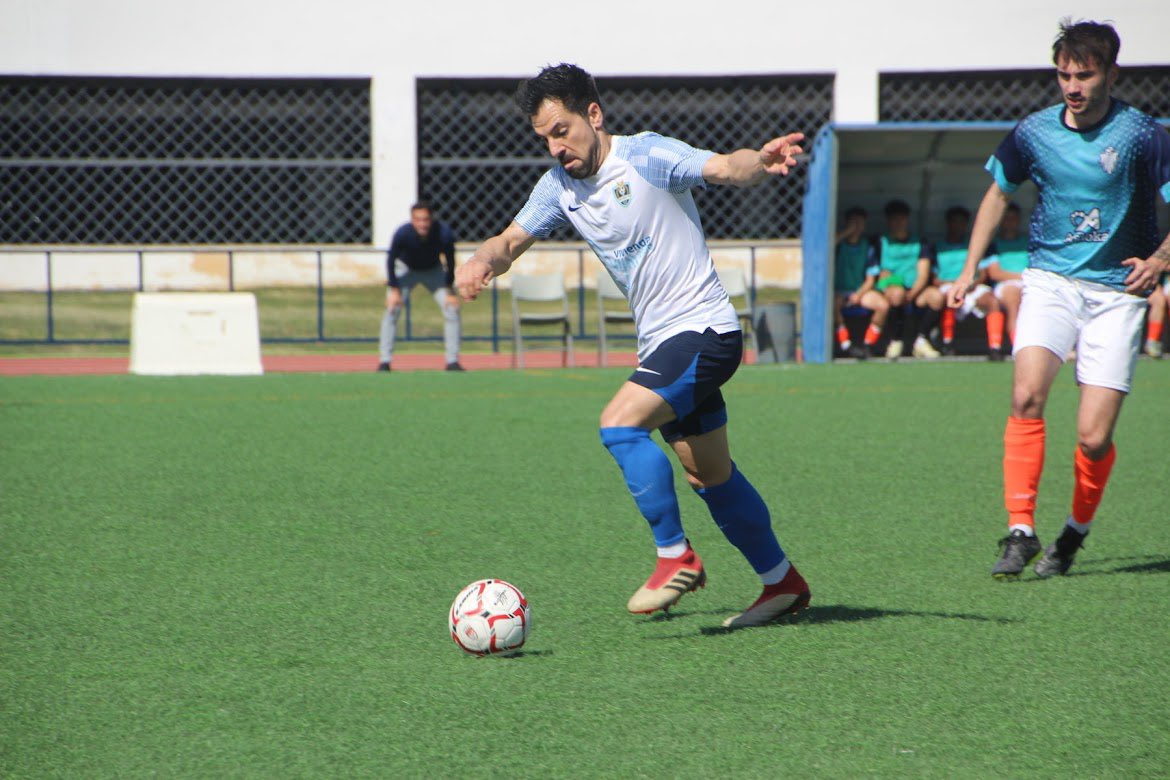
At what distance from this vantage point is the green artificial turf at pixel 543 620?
11.4ft

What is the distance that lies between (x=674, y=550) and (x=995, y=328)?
12.3 m

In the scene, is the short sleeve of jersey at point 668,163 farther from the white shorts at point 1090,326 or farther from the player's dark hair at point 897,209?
the player's dark hair at point 897,209

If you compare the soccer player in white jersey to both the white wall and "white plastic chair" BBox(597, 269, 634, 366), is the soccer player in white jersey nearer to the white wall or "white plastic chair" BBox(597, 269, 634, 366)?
"white plastic chair" BBox(597, 269, 634, 366)

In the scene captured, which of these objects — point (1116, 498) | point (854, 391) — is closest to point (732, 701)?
point (1116, 498)

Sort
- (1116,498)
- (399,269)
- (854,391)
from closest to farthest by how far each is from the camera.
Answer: (1116,498) < (854,391) < (399,269)

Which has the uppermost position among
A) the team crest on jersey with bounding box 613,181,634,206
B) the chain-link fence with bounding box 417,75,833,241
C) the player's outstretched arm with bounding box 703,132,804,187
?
the chain-link fence with bounding box 417,75,833,241

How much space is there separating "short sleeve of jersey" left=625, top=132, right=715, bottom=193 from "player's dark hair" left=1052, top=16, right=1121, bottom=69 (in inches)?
63.6

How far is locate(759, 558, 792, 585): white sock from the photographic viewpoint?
4.75m

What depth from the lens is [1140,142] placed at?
5.38 meters

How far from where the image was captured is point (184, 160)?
2314 cm

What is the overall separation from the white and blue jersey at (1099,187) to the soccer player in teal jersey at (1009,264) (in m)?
10.3

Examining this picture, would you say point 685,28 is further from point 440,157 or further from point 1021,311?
point 1021,311

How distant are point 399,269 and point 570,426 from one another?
19.9 feet

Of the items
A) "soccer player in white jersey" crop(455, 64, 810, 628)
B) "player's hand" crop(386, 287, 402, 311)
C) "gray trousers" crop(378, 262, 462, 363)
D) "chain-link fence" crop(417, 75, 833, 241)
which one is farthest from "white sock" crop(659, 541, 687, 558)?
"chain-link fence" crop(417, 75, 833, 241)
